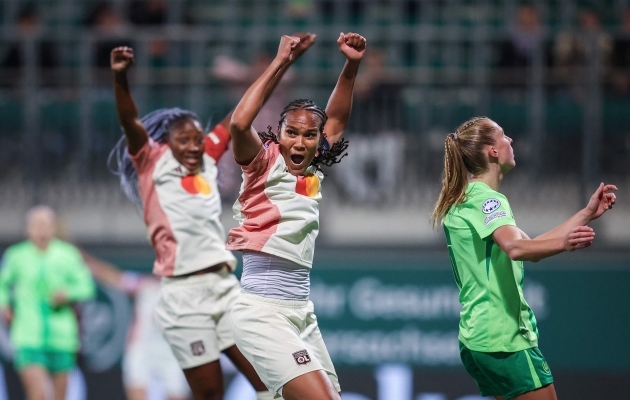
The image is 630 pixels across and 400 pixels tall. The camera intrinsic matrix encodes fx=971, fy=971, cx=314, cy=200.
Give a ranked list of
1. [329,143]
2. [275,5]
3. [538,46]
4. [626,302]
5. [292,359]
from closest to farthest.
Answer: [292,359] → [329,143] → [626,302] → [538,46] → [275,5]

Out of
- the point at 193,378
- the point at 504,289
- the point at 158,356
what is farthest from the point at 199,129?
the point at 158,356

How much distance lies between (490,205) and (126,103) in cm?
221

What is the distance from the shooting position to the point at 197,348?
553 centimetres

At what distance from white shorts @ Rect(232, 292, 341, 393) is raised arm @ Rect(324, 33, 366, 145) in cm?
97

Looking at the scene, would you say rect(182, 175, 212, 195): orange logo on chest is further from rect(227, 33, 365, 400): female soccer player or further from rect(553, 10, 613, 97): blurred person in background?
rect(553, 10, 613, 97): blurred person in background

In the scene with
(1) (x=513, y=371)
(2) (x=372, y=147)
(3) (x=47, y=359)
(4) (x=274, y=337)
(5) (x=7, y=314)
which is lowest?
(3) (x=47, y=359)

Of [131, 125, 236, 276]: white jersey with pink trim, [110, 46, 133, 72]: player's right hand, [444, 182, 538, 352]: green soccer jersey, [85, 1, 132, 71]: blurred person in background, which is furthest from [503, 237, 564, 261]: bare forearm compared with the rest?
[85, 1, 132, 71]: blurred person in background

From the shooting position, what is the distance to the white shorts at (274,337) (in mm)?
4527

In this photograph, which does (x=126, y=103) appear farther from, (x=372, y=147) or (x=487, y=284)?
(x=372, y=147)

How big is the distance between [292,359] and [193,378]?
4.09ft

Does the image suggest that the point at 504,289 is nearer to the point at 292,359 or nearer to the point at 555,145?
the point at 292,359

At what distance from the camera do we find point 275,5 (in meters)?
11.4

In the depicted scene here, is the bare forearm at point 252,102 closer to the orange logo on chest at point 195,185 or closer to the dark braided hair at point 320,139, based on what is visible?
the dark braided hair at point 320,139

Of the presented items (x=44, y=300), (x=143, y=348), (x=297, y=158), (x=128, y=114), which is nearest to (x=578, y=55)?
(x=143, y=348)
